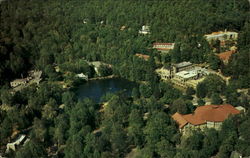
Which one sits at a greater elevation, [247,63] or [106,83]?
[247,63]

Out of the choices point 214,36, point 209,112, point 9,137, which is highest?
point 214,36

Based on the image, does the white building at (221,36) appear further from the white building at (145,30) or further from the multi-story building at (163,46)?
the white building at (145,30)

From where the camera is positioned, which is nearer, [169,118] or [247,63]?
[169,118]

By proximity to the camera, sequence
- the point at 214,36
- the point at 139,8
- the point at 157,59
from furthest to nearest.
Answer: the point at 139,8 < the point at 214,36 < the point at 157,59

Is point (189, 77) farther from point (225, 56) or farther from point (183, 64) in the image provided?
point (225, 56)

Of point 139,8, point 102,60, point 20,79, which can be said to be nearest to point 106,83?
point 102,60

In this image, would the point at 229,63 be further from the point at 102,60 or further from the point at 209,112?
the point at 102,60

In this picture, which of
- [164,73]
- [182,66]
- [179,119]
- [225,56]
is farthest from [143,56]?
[179,119]
